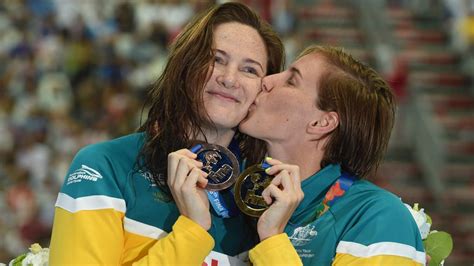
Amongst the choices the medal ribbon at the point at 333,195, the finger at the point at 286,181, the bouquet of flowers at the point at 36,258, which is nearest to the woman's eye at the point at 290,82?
the medal ribbon at the point at 333,195

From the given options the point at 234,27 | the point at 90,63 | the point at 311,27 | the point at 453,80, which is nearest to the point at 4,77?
the point at 90,63

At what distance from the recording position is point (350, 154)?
122 inches

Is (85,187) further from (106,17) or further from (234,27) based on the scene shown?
(106,17)

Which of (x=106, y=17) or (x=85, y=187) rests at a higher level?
(x=85, y=187)

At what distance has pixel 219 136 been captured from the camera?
326 centimetres

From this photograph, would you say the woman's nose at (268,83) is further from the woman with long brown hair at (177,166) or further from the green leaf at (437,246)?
the green leaf at (437,246)

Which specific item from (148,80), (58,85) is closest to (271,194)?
(148,80)

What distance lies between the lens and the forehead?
3.21 m

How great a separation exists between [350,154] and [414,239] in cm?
37

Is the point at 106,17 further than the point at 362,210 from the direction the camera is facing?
Yes

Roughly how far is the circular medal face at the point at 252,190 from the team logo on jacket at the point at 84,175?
40 centimetres

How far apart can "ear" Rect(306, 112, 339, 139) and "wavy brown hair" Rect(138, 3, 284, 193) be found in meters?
0.30

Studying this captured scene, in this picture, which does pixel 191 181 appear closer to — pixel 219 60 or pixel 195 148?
pixel 195 148

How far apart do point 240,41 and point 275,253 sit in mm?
766
